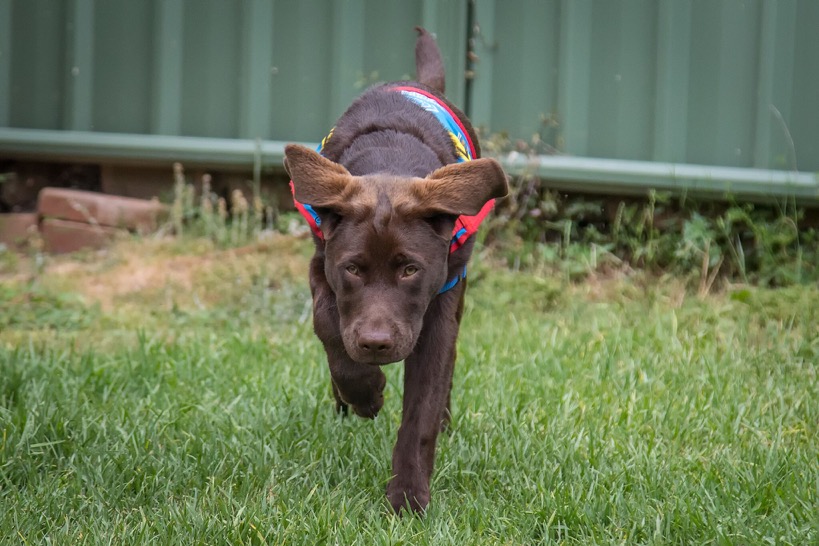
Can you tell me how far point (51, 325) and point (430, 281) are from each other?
127 inches

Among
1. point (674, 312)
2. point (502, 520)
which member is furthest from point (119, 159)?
point (502, 520)

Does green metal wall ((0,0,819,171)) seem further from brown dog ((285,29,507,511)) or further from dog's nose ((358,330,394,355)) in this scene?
dog's nose ((358,330,394,355))

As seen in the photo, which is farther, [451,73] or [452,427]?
[451,73]

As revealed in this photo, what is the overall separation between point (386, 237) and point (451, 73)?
416 cm

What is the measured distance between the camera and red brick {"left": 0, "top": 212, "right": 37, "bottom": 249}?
7.35 meters

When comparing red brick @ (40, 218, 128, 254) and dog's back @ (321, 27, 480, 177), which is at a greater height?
dog's back @ (321, 27, 480, 177)

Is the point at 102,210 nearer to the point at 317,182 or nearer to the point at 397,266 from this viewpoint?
the point at 317,182

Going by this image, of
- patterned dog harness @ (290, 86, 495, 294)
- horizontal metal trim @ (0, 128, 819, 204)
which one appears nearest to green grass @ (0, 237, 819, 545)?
patterned dog harness @ (290, 86, 495, 294)

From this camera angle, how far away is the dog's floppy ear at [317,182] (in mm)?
3049

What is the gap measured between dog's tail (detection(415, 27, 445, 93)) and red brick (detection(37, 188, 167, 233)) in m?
3.15

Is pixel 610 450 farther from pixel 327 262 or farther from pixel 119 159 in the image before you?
pixel 119 159

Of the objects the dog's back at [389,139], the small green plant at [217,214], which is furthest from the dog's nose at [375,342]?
the small green plant at [217,214]

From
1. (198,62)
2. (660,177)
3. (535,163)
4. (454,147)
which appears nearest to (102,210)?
(198,62)

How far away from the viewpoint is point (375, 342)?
292 centimetres
